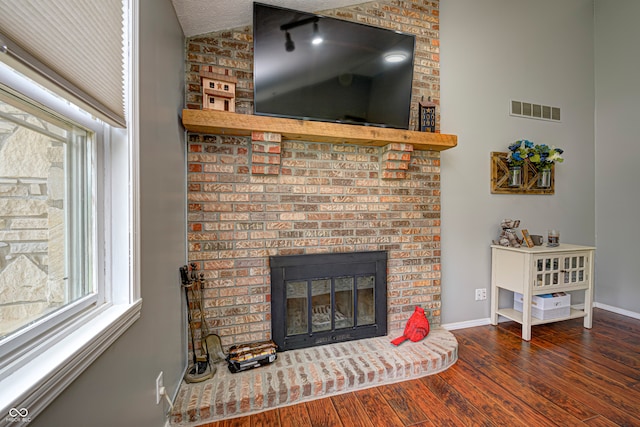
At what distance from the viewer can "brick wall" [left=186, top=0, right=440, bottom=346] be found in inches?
74.6

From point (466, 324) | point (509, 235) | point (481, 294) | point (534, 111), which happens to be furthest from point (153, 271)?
point (534, 111)

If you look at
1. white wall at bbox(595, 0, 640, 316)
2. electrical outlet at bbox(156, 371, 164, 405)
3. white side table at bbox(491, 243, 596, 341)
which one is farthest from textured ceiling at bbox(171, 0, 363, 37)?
white wall at bbox(595, 0, 640, 316)

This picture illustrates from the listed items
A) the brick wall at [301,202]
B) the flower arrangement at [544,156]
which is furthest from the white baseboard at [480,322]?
the flower arrangement at [544,156]

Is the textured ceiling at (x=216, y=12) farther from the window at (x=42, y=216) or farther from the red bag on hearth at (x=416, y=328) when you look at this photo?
the red bag on hearth at (x=416, y=328)

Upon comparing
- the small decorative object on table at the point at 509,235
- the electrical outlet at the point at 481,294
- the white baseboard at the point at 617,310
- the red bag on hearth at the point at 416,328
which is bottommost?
the white baseboard at the point at 617,310

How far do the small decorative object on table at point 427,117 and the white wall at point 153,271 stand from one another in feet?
6.04

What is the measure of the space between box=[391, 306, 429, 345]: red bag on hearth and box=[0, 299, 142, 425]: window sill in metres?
1.88

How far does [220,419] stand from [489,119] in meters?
3.36

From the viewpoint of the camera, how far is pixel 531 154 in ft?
8.96

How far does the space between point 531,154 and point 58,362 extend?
11.8 ft

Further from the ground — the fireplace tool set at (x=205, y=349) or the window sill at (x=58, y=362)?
the window sill at (x=58, y=362)

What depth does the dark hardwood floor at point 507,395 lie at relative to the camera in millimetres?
1506

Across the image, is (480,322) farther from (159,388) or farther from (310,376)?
(159,388)

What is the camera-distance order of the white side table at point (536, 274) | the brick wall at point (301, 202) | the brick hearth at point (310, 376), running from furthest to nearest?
1. the white side table at point (536, 274)
2. the brick wall at point (301, 202)
3. the brick hearth at point (310, 376)
